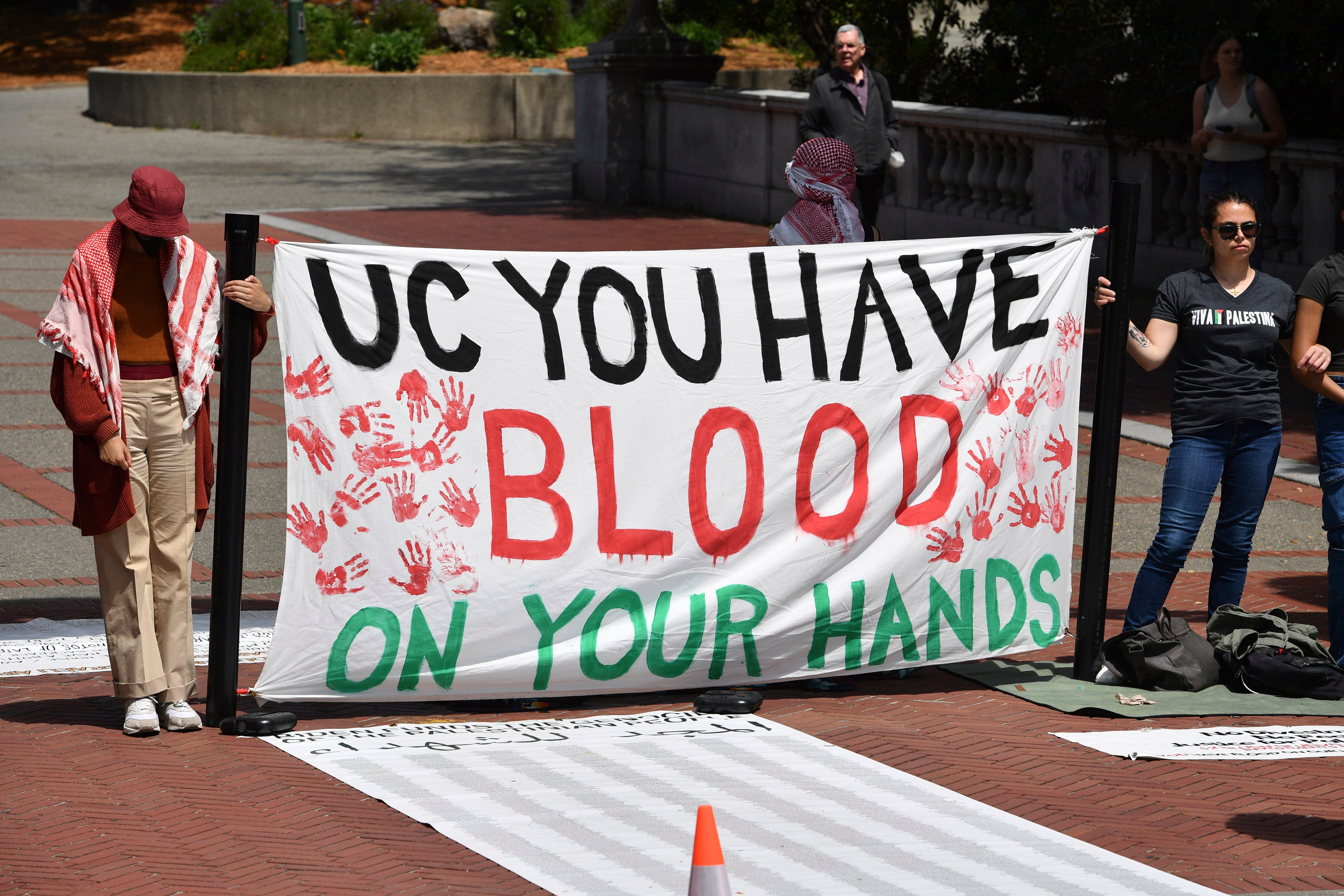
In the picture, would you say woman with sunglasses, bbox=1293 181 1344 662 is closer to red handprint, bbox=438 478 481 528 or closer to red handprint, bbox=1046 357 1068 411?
red handprint, bbox=1046 357 1068 411

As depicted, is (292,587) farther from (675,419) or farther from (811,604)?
(811,604)

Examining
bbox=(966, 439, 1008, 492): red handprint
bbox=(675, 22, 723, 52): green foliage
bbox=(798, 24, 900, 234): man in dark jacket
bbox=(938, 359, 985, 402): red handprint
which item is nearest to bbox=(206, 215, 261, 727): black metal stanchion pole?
bbox=(938, 359, 985, 402): red handprint

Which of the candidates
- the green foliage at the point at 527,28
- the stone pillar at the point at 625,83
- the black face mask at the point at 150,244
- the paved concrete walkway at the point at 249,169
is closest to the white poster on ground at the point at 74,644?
the black face mask at the point at 150,244

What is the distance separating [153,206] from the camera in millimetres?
5324

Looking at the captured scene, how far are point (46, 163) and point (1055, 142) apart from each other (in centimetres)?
1640

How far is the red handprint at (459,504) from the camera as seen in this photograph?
18.7 ft

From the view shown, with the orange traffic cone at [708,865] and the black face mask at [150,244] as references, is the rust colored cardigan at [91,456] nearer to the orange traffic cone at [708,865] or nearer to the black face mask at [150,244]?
the black face mask at [150,244]

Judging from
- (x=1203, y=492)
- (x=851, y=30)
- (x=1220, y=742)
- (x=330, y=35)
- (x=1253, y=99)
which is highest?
(x=330, y=35)

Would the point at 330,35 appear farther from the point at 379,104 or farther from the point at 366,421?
the point at 366,421

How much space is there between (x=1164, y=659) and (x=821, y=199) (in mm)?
2390

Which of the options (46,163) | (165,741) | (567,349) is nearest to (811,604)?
(567,349)

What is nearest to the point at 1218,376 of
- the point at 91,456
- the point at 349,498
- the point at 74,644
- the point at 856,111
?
the point at 349,498

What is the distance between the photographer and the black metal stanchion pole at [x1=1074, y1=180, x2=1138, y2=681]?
608cm

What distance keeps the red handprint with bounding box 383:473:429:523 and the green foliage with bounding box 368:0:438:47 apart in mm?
28530
